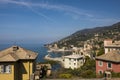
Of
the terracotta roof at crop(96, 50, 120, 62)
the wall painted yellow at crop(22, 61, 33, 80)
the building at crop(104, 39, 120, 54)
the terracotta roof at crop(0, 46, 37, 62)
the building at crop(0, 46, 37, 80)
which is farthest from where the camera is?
the building at crop(104, 39, 120, 54)

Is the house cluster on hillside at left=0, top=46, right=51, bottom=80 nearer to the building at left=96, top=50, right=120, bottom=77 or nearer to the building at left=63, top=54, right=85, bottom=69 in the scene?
the building at left=96, top=50, right=120, bottom=77

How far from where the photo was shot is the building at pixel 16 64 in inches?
1087

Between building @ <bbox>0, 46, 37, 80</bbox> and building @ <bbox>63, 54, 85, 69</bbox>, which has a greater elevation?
building @ <bbox>0, 46, 37, 80</bbox>

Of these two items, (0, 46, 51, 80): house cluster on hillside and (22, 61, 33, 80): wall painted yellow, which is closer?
(0, 46, 51, 80): house cluster on hillside

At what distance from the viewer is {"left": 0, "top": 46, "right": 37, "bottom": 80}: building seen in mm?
27609

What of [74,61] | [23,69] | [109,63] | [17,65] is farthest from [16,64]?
[74,61]

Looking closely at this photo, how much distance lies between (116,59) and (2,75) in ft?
70.2

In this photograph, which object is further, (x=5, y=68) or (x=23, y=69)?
(x=23, y=69)

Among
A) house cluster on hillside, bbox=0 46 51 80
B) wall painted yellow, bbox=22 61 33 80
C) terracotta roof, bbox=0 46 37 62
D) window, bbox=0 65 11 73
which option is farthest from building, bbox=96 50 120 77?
window, bbox=0 65 11 73

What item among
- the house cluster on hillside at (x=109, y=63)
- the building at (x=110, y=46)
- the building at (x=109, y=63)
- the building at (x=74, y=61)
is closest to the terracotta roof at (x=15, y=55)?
the house cluster on hillside at (x=109, y=63)

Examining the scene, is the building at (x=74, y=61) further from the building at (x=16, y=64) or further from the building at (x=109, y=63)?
the building at (x=16, y=64)

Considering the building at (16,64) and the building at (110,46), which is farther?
the building at (110,46)

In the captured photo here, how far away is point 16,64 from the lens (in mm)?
28734

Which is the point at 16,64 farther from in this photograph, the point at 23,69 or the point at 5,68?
the point at 23,69
